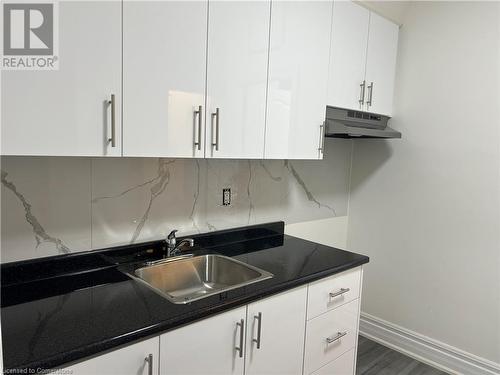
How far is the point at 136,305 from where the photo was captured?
4.17ft

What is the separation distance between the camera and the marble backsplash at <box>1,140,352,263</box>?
4.65 ft

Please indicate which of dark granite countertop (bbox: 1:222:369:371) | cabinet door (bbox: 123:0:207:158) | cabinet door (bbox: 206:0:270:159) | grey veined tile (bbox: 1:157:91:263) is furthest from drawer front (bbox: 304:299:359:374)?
grey veined tile (bbox: 1:157:91:263)

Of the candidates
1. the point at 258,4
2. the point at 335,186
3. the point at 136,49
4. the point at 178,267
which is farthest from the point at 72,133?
the point at 335,186

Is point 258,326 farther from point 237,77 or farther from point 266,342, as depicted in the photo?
point 237,77

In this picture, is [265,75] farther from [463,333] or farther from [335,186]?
[463,333]

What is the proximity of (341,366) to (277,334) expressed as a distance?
0.64 m

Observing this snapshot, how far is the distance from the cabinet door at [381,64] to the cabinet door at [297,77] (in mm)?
486

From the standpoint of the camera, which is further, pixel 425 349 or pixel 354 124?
pixel 425 349

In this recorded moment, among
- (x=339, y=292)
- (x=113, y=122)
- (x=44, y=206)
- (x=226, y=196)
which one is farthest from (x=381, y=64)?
(x=44, y=206)

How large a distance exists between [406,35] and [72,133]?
7.83ft

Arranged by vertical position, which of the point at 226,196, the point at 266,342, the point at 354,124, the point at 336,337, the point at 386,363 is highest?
the point at 354,124

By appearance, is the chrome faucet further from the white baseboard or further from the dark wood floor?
the white baseboard

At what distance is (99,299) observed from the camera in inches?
52.1

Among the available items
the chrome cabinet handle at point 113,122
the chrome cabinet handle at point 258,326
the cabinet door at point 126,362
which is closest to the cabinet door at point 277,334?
the chrome cabinet handle at point 258,326
